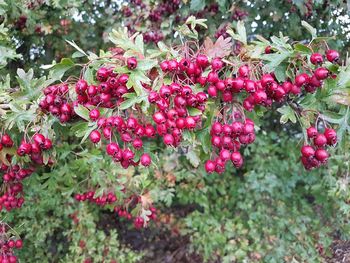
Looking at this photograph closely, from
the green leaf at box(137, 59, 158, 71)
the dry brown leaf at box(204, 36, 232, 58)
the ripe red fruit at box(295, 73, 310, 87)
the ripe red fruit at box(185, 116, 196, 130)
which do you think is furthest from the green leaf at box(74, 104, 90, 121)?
the ripe red fruit at box(295, 73, 310, 87)

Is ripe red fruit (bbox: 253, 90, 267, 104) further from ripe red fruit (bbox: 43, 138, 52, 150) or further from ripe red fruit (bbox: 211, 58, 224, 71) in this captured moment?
ripe red fruit (bbox: 43, 138, 52, 150)

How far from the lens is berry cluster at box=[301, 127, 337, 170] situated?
50.1 inches

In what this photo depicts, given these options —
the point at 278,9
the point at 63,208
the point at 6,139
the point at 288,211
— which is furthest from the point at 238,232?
the point at 6,139

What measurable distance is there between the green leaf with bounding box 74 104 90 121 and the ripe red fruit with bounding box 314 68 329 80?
72 centimetres

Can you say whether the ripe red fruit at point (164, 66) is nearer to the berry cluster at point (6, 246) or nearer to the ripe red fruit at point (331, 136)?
the ripe red fruit at point (331, 136)

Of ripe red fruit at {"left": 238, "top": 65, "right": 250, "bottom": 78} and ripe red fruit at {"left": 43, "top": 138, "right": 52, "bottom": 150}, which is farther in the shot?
ripe red fruit at {"left": 43, "top": 138, "right": 52, "bottom": 150}

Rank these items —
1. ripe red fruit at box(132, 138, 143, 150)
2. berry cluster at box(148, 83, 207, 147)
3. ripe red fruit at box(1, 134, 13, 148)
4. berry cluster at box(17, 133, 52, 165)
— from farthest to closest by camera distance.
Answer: ripe red fruit at box(1, 134, 13, 148)
berry cluster at box(17, 133, 52, 165)
ripe red fruit at box(132, 138, 143, 150)
berry cluster at box(148, 83, 207, 147)

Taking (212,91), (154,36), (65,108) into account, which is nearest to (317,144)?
(212,91)

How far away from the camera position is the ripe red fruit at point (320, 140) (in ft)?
4.18

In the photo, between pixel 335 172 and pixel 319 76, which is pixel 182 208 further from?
pixel 319 76

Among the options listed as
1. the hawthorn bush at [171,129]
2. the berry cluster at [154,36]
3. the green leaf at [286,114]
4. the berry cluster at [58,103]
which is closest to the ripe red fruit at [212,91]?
the hawthorn bush at [171,129]

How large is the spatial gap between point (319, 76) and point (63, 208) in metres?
2.60

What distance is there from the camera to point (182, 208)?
14.4ft

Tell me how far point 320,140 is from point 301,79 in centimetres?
20
